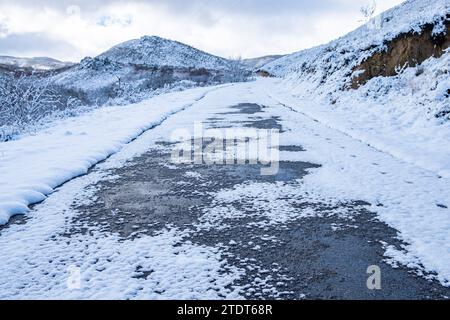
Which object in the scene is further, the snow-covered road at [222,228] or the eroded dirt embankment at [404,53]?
the eroded dirt embankment at [404,53]

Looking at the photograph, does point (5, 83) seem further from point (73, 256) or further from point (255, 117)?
point (73, 256)

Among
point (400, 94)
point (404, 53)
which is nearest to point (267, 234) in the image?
point (400, 94)

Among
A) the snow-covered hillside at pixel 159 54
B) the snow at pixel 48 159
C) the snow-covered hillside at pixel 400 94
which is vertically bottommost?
the snow at pixel 48 159

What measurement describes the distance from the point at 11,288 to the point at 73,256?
0.55 m

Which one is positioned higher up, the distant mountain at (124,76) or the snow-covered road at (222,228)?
the distant mountain at (124,76)

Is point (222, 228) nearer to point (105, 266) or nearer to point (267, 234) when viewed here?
point (267, 234)

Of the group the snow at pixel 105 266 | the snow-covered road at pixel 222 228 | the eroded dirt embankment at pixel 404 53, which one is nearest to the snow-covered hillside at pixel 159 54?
the eroded dirt embankment at pixel 404 53

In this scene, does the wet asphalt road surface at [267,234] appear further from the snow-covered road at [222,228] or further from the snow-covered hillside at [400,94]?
the snow-covered hillside at [400,94]

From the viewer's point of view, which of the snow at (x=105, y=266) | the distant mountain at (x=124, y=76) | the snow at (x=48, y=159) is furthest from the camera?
the distant mountain at (x=124, y=76)

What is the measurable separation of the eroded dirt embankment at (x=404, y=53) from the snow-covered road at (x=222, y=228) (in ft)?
23.0

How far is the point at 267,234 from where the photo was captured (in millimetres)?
3723

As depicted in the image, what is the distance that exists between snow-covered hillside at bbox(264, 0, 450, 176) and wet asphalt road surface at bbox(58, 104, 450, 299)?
2758 millimetres

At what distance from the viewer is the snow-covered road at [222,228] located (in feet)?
9.32
